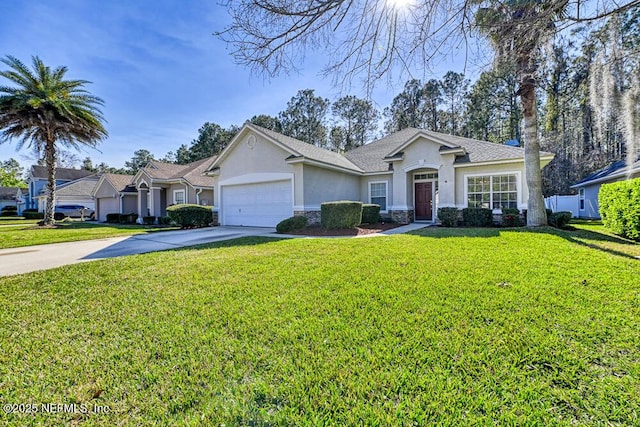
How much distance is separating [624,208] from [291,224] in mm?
11068

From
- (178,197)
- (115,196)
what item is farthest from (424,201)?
(115,196)

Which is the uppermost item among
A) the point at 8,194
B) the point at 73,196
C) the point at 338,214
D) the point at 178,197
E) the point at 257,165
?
the point at 8,194

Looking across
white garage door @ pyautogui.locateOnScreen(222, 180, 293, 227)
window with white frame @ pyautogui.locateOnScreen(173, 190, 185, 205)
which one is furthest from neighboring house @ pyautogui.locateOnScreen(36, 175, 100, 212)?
white garage door @ pyautogui.locateOnScreen(222, 180, 293, 227)

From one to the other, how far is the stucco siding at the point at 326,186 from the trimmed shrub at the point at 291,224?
1.28 m

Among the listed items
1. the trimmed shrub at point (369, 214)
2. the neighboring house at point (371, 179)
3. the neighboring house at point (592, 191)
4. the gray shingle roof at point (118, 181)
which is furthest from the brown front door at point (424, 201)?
the gray shingle roof at point (118, 181)

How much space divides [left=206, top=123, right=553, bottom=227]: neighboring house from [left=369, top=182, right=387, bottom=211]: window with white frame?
0.06 m

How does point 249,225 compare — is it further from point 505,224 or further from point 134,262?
point 505,224

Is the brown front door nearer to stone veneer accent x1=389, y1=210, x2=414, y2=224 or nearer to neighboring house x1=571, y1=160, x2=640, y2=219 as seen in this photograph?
stone veneer accent x1=389, y1=210, x2=414, y2=224

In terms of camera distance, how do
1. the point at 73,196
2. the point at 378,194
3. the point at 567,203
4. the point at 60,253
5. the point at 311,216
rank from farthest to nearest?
the point at 73,196, the point at 567,203, the point at 378,194, the point at 311,216, the point at 60,253

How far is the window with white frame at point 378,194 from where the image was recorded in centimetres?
1628

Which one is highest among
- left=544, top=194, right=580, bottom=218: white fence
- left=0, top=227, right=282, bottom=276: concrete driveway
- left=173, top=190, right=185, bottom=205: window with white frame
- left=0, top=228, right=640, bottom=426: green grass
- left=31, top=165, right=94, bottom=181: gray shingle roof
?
left=31, top=165, right=94, bottom=181: gray shingle roof

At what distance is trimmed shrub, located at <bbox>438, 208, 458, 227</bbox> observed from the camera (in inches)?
495

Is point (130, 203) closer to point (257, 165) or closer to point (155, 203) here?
point (155, 203)

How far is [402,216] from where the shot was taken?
14.8m
